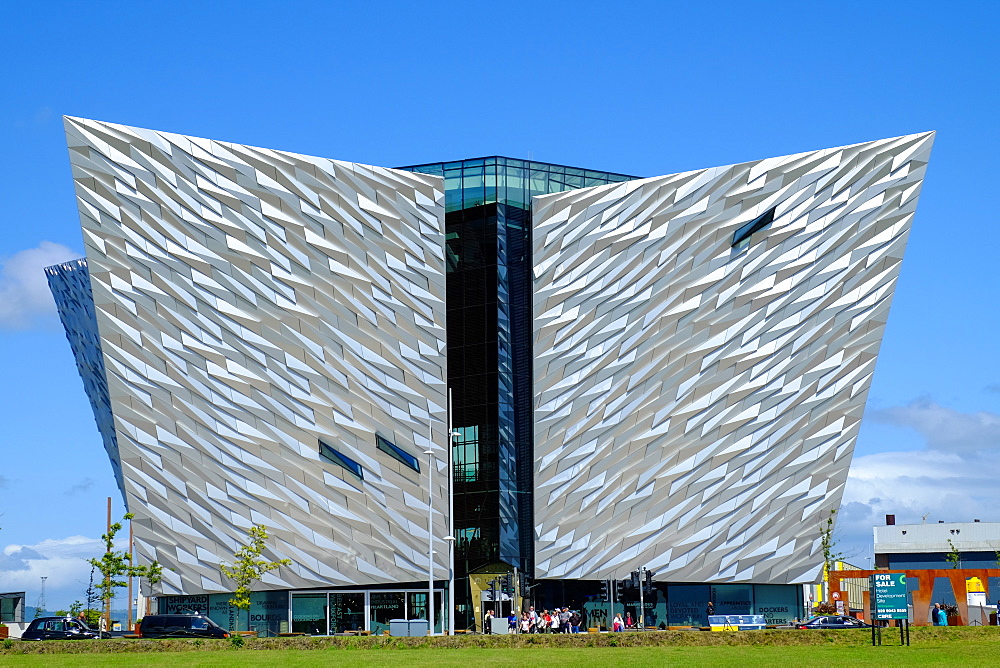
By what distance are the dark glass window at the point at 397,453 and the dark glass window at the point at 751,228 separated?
53.4 feet

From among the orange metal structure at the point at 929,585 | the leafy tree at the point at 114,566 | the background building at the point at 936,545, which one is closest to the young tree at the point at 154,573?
the leafy tree at the point at 114,566

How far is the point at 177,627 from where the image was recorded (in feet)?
131

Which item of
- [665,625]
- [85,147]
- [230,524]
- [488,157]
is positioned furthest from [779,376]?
[85,147]

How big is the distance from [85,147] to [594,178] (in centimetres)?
2283

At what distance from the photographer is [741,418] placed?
46812 millimetres

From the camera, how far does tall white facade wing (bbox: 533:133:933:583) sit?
1801 inches

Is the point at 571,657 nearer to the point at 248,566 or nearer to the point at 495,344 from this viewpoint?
the point at 248,566

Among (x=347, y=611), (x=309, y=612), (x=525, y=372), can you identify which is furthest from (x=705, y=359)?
(x=309, y=612)

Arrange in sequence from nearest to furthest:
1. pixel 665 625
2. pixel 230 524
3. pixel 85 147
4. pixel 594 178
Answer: pixel 85 147
pixel 230 524
pixel 665 625
pixel 594 178

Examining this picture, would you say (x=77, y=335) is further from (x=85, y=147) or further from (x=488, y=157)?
(x=488, y=157)

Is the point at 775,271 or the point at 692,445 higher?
the point at 775,271

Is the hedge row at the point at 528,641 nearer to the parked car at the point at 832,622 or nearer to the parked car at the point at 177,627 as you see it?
the parked car at the point at 177,627

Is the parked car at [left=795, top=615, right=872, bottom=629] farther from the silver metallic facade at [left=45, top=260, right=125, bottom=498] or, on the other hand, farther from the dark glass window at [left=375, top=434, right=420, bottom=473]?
the silver metallic facade at [left=45, top=260, right=125, bottom=498]

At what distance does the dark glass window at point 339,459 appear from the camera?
45.8 meters
